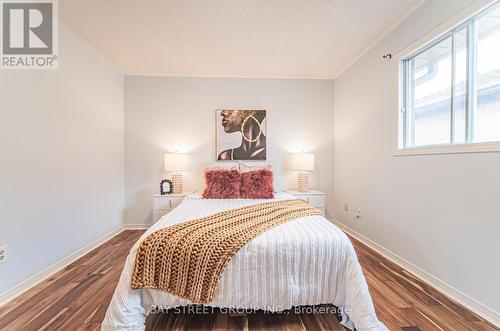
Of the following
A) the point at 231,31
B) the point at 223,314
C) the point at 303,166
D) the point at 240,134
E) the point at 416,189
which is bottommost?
the point at 223,314

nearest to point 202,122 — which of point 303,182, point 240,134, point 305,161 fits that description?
point 240,134

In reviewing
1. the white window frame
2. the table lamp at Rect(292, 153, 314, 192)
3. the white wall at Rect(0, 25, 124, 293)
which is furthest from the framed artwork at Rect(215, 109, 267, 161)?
the white window frame

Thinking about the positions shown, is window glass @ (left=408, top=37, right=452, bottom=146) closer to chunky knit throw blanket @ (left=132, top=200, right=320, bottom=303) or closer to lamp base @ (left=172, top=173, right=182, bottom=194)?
chunky knit throw blanket @ (left=132, top=200, right=320, bottom=303)

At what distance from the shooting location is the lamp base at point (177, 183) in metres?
3.13

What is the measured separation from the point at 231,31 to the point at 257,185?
6.08ft

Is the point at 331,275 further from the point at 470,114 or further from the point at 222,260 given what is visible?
the point at 470,114

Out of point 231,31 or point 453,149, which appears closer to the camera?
point 453,149

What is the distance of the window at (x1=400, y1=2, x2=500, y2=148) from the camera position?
4.69ft

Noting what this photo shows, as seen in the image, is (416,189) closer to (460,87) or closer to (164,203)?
(460,87)

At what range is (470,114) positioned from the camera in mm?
1539

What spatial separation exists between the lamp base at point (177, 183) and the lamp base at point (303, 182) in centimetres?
191

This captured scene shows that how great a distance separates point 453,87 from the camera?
167 cm

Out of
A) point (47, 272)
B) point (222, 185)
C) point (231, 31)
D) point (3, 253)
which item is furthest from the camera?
point (222, 185)

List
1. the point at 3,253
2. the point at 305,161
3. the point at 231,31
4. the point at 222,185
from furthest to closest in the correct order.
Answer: the point at 305,161 → the point at 222,185 → the point at 231,31 → the point at 3,253
